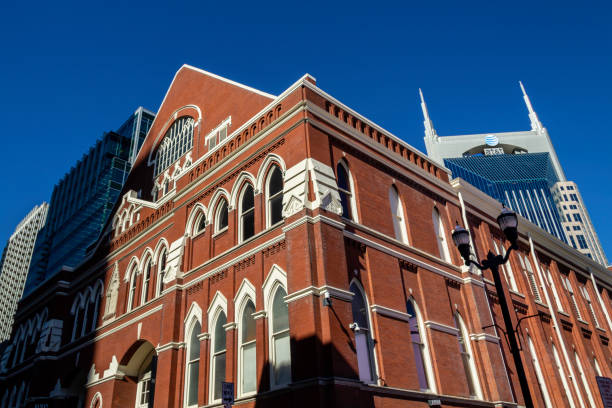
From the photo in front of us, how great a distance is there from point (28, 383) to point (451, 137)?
14116cm

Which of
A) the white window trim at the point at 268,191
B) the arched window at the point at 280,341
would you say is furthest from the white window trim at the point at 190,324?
the white window trim at the point at 268,191

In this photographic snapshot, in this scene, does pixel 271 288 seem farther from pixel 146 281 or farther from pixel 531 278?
pixel 531 278

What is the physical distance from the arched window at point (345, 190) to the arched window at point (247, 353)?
415 cm

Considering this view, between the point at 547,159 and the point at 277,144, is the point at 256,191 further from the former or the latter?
the point at 547,159

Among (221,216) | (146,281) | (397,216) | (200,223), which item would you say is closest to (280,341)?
(221,216)

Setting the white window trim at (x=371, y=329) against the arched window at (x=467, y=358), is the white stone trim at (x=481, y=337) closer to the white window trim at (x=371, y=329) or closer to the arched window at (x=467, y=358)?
the arched window at (x=467, y=358)

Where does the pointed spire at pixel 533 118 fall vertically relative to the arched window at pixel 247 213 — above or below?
above

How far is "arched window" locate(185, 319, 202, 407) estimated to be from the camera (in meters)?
16.6

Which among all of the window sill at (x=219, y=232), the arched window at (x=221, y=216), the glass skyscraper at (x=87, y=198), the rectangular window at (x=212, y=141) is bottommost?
the window sill at (x=219, y=232)

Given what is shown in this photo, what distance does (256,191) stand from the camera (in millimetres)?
16906

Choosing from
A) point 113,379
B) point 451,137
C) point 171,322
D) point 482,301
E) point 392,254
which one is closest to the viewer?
point 392,254

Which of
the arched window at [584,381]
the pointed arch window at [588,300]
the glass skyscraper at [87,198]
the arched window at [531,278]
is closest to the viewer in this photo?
the arched window at [584,381]

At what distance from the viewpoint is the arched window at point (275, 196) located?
16.1 m

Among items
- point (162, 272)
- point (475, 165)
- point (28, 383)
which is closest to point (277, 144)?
point (162, 272)
